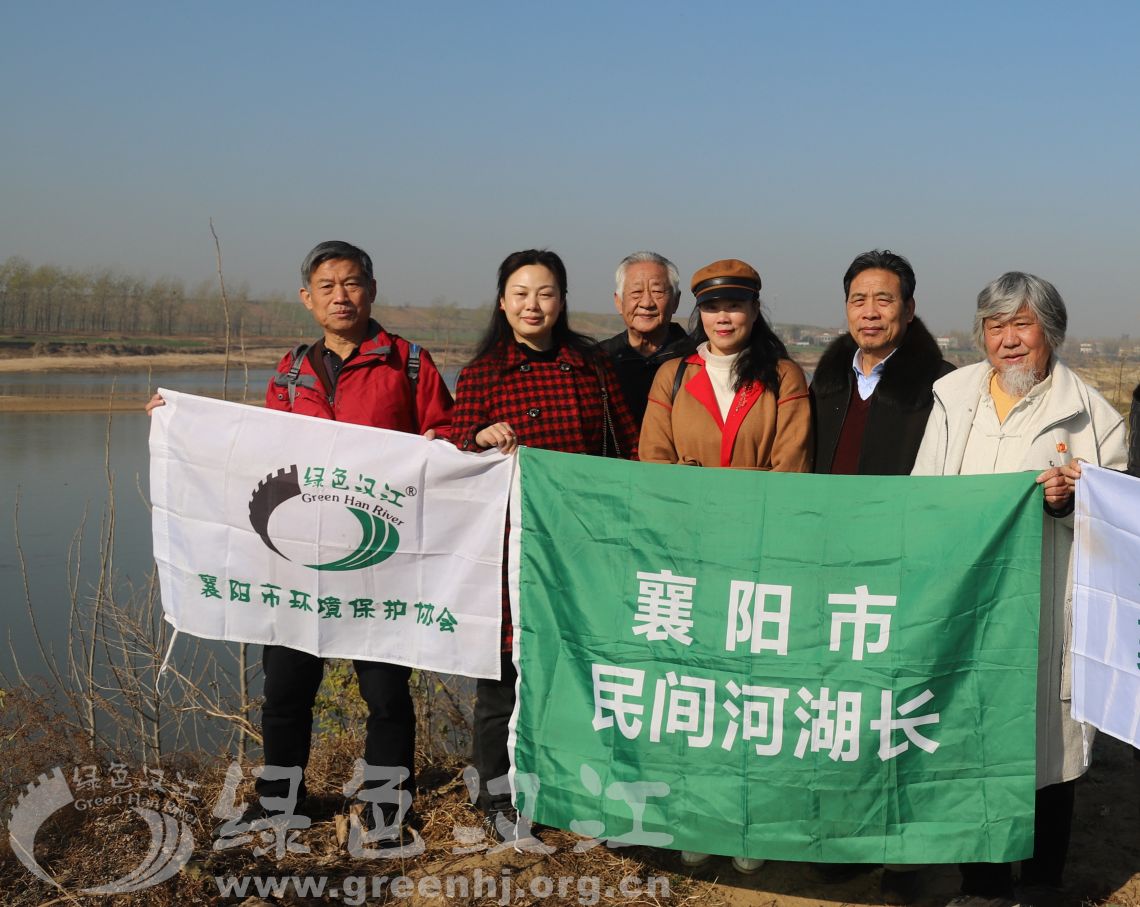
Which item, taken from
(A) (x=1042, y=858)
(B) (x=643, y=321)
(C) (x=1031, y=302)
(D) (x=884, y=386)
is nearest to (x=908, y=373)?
(D) (x=884, y=386)

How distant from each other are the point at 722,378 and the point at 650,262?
3.89 feet

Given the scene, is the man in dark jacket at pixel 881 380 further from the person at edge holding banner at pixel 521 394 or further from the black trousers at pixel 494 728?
the black trousers at pixel 494 728

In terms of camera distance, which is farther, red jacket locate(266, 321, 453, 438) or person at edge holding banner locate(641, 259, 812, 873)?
red jacket locate(266, 321, 453, 438)

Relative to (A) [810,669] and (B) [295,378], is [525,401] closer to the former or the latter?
(B) [295,378]

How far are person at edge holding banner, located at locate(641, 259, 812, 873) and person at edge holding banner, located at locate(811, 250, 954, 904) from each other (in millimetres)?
169

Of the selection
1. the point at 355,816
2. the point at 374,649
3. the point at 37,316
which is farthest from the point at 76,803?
the point at 37,316

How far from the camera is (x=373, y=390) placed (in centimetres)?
370

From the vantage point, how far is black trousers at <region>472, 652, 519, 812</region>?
3.71 metres

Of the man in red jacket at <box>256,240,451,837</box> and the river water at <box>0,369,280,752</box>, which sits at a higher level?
the man in red jacket at <box>256,240,451,837</box>

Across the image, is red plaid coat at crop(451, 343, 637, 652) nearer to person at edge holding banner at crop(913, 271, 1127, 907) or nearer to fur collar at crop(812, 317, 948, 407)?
fur collar at crop(812, 317, 948, 407)

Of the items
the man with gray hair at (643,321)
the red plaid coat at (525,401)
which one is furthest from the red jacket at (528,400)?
the man with gray hair at (643,321)

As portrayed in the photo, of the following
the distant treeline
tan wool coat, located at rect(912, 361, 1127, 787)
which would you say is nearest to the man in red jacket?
tan wool coat, located at rect(912, 361, 1127, 787)

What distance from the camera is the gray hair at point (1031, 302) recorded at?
3.14m

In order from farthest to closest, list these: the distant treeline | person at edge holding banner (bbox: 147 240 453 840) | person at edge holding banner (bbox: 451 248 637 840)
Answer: the distant treeline → person at edge holding banner (bbox: 147 240 453 840) → person at edge holding banner (bbox: 451 248 637 840)
